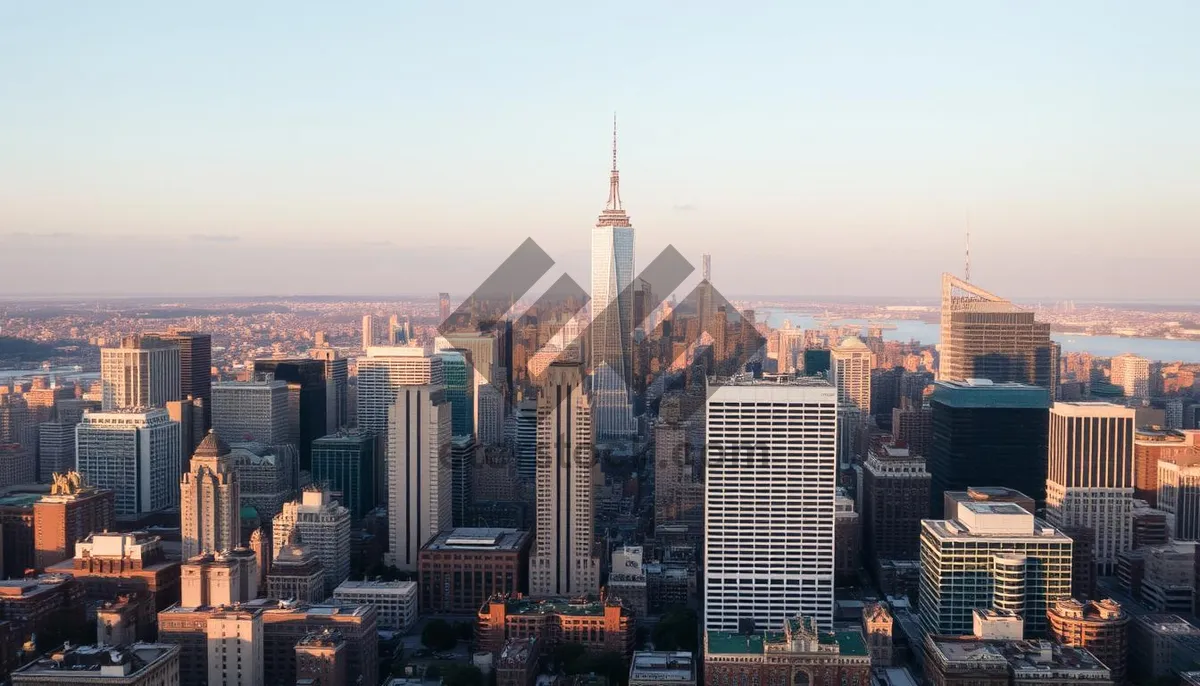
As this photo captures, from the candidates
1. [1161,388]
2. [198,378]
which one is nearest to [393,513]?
[198,378]

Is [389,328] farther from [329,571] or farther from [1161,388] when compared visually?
[1161,388]

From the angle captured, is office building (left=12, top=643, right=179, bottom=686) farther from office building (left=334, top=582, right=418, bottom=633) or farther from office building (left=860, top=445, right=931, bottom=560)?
office building (left=860, top=445, right=931, bottom=560)

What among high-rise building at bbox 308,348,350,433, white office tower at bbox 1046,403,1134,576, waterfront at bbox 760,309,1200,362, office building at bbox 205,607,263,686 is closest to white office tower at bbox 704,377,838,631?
office building at bbox 205,607,263,686

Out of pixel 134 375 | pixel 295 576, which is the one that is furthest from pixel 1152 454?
pixel 134 375

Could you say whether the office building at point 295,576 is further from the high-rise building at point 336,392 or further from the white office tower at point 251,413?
the high-rise building at point 336,392

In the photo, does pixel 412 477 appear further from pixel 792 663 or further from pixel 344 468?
pixel 792 663
